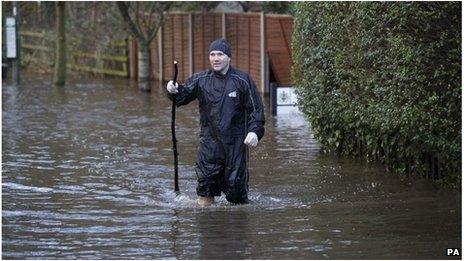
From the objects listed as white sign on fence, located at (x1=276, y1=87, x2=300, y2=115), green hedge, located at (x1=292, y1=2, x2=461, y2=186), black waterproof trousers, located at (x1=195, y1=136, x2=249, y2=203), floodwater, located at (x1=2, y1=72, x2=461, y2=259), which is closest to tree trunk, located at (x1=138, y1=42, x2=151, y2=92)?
white sign on fence, located at (x1=276, y1=87, x2=300, y2=115)

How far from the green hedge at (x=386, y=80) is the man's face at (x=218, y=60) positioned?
1.60 metres

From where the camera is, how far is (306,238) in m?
9.27

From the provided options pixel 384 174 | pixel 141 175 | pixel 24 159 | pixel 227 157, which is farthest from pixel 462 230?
pixel 24 159

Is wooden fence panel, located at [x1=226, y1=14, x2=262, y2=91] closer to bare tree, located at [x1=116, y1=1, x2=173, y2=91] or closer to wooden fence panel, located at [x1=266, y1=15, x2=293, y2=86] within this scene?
wooden fence panel, located at [x1=266, y1=15, x2=293, y2=86]

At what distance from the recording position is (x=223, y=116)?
421 inches

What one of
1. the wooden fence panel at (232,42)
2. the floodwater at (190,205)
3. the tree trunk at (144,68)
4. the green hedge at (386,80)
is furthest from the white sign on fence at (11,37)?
the green hedge at (386,80)

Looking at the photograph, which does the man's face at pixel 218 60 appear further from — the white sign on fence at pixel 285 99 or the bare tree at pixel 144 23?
the bare tree at pixel 144 23

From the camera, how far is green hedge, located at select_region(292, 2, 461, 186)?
10852 millimetres

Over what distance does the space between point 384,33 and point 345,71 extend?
5.10 feet

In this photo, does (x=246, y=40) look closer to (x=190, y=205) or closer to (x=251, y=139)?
(x=190, y=205)

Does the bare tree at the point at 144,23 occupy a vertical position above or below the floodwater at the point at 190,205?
above

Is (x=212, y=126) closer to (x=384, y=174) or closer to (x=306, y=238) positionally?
(x=306, y=238)

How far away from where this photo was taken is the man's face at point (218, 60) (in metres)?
10.7

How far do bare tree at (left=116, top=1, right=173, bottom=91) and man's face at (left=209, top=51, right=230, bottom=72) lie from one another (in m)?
15.1
